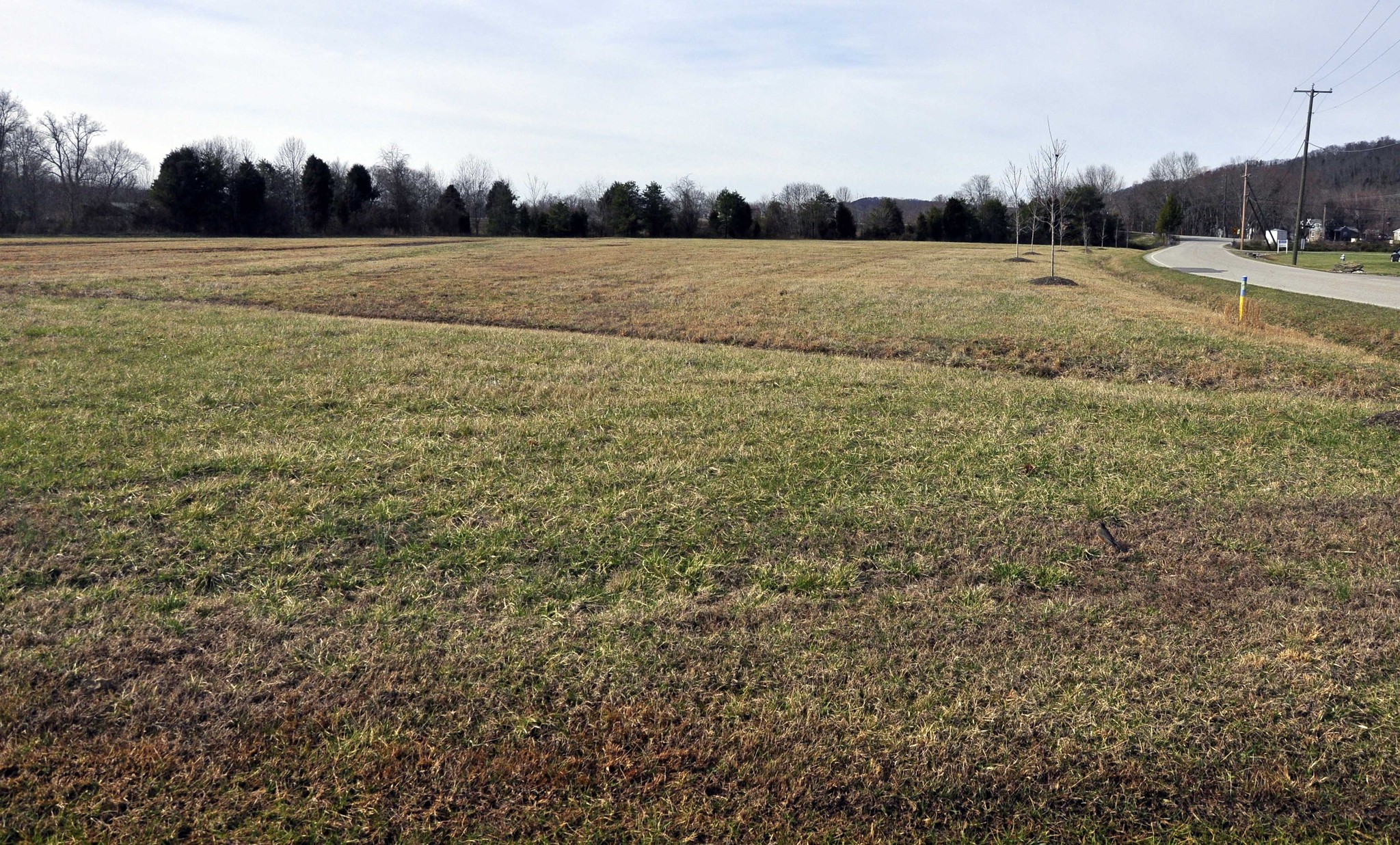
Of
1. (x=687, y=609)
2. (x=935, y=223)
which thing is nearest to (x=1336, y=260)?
(x=935, y=223)

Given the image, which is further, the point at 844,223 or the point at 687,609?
the point at 844,223

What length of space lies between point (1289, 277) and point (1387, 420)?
27.1m

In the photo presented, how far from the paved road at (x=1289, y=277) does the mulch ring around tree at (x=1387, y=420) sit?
538 inches

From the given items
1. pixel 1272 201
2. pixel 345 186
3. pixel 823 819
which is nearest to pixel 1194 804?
pixel 823 819

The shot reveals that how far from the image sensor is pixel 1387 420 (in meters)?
8.25

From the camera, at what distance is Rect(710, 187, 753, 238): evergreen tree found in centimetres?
7381

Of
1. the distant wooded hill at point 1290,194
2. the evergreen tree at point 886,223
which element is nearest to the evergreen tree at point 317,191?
the evergreen tree at point 886,223

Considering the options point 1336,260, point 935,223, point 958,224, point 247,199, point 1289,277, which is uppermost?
point 247,199

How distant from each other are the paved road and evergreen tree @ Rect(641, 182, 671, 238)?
126 feet

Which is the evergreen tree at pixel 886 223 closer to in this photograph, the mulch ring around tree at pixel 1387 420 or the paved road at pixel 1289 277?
the paved road at pixel 1289 277

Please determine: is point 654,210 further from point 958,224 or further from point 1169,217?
point 1169,217

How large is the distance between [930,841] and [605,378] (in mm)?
8031

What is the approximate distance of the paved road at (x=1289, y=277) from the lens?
22.5 meters

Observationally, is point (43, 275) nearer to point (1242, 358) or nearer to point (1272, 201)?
point (1242, 358)
